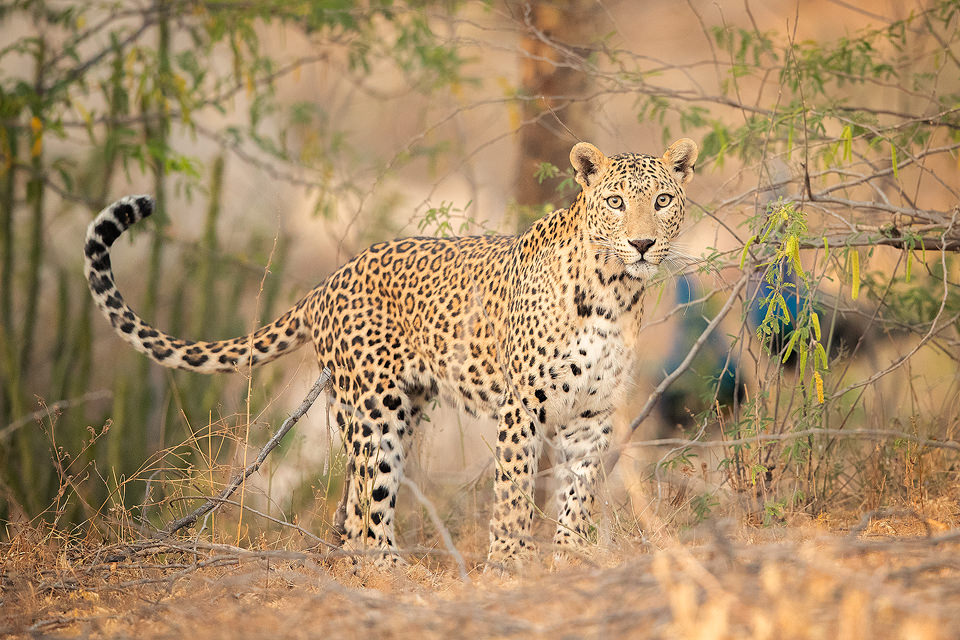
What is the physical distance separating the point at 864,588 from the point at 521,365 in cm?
288

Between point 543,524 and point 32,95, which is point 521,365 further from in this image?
point 32,95

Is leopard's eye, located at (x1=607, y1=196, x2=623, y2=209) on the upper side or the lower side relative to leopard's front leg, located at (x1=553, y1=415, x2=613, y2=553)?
upper

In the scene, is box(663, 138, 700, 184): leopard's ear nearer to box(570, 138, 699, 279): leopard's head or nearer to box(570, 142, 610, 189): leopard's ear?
box(570, 138, 699, 279): leopard's head

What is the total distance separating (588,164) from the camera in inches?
208

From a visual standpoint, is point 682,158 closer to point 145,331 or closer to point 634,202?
point 634,202

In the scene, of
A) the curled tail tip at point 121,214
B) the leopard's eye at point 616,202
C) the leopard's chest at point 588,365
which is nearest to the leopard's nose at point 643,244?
the leopard's eye at point 616,202

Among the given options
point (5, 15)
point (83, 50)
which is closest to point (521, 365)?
point (5, 15)

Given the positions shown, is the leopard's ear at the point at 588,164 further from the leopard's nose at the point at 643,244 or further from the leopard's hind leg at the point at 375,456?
the leopard's hind leg at the point at 375,456

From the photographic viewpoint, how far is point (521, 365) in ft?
17.2

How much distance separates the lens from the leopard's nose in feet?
16.1

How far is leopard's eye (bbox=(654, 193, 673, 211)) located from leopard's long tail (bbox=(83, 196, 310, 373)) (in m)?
2.20

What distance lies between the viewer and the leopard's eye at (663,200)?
16.7 ft

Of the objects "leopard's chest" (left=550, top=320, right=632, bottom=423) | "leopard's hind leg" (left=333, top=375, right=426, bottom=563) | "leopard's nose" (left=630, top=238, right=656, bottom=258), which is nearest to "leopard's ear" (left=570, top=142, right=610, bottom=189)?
"leopard's nose" (left=630, top=238, right=656, bottom=258)

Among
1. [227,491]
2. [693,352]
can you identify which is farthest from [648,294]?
[227,491]
